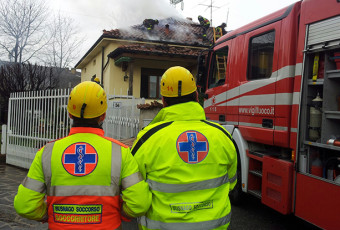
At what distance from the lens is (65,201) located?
171 centimetres

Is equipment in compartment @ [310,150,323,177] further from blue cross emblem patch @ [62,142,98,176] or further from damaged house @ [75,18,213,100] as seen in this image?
damaged house @ [75,18,213,100]

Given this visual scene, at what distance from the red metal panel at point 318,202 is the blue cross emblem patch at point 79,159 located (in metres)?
2.25

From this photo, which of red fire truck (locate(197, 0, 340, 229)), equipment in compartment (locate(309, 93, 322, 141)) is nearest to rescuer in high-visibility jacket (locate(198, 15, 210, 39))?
red fire truck (locate(197, 0, 340, 229))

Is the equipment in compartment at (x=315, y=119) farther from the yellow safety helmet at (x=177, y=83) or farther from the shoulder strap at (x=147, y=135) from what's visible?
the shoulder strap at (x=147, y=135)

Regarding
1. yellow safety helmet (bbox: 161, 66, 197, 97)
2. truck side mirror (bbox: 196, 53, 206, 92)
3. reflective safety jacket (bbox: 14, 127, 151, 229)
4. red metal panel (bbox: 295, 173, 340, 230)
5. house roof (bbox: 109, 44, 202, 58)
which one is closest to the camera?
reflective safety jacket (bbox: 14, 127, 151, 229)

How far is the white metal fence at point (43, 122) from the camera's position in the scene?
720 centimetres

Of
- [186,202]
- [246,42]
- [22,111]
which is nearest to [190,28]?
[22,111]

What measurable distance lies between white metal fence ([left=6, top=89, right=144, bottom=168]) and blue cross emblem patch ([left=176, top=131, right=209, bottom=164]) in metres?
5.16

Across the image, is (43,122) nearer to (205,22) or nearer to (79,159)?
(79,159)

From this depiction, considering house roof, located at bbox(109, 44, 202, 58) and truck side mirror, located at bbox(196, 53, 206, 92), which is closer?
truck side mirror, located at bbox(196, 53, 206, 92)

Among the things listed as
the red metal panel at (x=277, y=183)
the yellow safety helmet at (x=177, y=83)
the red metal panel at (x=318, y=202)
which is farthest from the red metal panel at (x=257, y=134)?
the yellow safety helmet at (x=177, y=83)

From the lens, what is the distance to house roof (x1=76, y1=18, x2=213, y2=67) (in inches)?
525

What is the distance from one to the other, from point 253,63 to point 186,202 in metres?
3.04

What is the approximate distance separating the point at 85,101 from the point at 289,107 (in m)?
2.59
